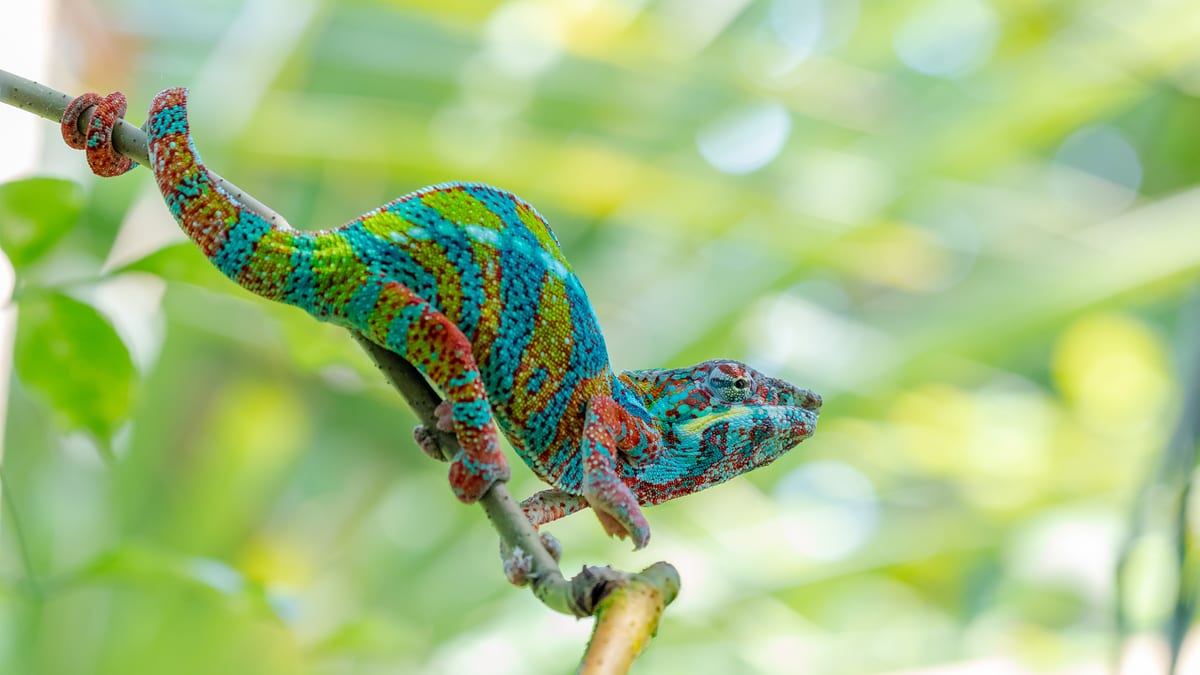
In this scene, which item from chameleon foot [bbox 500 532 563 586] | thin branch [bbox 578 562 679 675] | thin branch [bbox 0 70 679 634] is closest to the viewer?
thin branch [bbox 578 562 679 675]

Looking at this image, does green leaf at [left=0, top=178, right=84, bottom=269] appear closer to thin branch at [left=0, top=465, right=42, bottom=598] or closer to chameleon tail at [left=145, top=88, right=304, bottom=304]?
chameleon tail at [left=145, top=88, right=304, bottom=304]

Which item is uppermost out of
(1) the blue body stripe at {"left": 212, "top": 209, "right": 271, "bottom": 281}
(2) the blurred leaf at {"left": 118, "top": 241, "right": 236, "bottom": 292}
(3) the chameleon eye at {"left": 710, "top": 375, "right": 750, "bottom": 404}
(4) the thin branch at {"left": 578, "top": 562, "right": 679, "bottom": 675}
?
(1) the blue body stripe at {"left": 212, "top": 209, "right": 271, "bottom": 281}

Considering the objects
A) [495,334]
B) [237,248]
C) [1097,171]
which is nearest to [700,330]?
[495,334]

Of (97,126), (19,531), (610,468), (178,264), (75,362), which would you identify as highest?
(97,126)

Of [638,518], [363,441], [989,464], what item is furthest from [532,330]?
[363,441]

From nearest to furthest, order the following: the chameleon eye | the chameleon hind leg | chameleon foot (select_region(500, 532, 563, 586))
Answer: chameleon foot (select_region(500, 532, 563, 586)) < the chameleon hind leg < the chameleon eye

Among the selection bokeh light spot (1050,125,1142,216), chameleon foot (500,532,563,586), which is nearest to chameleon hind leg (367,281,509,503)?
chameleon foot (500,532,563,586)

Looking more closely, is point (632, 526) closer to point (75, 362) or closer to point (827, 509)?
point (75, 362)

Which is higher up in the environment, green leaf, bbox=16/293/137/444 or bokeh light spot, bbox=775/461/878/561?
green leaf, bbox=16/293/137/444
